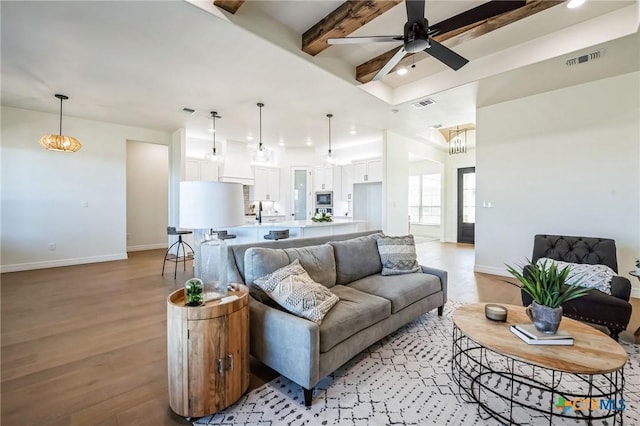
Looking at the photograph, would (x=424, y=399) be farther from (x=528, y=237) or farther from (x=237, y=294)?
(x=528, y=237)

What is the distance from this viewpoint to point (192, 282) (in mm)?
1664

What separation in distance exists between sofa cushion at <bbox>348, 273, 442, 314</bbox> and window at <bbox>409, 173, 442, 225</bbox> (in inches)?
271

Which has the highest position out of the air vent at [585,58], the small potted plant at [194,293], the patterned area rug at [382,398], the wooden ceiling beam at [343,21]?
the wooden ceiling beam at [343,21]

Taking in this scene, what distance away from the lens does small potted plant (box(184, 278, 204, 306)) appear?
1.61 m

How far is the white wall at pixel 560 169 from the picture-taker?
373 cm

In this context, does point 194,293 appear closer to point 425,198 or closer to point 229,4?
point 229,4

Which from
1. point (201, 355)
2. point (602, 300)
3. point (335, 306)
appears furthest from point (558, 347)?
point (201, 355)

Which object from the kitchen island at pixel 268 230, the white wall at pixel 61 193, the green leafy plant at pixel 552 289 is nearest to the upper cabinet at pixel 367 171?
the kitchen island at pixel 268 230

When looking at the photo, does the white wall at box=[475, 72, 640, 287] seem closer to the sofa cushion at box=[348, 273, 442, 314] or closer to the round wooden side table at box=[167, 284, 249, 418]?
the sofa cushion at box=[348, 273, 442, 314]

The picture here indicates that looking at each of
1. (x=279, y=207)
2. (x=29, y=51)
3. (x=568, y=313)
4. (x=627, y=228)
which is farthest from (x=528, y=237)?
(x=29, y=51)

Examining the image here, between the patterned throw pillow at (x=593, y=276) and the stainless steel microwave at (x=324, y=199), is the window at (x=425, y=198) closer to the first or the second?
the stainless steel microwave at (x=324, y=199)

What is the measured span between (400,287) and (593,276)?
2003mm

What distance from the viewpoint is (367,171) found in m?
7.71

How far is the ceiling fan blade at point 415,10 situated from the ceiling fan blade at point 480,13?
15 cm
